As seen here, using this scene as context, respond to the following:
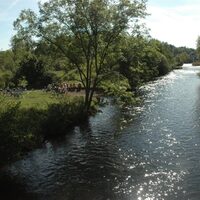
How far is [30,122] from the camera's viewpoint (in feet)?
106

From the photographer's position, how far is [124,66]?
73562 millimetres

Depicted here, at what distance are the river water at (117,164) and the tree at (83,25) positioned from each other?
32.5ft

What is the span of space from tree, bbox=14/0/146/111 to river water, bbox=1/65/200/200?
32.5 feet

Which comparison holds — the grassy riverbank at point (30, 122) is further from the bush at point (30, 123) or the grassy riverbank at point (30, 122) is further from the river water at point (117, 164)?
the river water at point (117, 164)

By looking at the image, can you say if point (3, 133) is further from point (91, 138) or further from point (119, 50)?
point (119, 50)

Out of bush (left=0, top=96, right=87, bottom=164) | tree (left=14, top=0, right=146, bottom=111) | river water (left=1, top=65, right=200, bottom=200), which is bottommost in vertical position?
river water (left=1, top=65, right=200, bottom=200)

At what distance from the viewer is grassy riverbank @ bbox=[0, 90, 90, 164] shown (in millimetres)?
23016

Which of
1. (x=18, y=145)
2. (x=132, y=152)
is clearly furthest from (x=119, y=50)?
(x=18, y=145)

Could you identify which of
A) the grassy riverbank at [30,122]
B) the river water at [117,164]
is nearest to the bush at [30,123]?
the grassy riverbank at [30,122]

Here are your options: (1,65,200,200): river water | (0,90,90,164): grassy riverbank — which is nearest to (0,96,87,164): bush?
(0,90,90,164): grassy riverbank

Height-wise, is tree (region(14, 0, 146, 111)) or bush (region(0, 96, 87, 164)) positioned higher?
tree (region(14, 0, 146, 111))

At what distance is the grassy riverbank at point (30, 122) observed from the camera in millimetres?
23016

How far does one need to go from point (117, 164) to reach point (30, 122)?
9707mm

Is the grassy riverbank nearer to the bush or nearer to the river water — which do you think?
the bush
